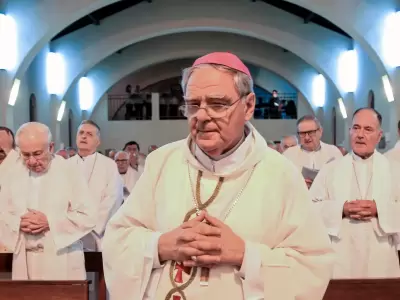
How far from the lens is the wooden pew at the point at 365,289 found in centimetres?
359

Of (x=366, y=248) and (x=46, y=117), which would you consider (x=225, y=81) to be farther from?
(x=46, y=117)

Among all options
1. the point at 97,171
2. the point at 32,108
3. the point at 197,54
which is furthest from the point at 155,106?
the point at 97,171

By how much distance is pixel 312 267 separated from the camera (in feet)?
7.26

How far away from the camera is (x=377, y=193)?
4.58 m

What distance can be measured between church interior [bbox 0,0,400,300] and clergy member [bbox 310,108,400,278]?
0.04 ft

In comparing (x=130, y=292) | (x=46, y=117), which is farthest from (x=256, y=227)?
(x=46, y=117)

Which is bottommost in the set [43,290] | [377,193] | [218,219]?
[43,290]

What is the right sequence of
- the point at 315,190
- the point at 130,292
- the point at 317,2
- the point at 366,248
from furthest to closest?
1. the point at 317,2
2. the point at 315,190
3. the point at 366,248
4. the point at 130,292

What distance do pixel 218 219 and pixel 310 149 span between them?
198 inches

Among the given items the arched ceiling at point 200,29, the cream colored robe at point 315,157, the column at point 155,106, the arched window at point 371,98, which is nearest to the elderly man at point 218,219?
the cream colored robe at point 315,157

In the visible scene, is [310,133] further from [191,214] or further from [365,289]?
[191,214]

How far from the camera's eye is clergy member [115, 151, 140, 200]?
8688 mm

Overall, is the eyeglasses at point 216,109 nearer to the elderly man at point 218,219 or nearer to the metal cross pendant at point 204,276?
the elderly man at point 218,219

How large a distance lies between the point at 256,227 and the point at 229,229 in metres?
0.15
